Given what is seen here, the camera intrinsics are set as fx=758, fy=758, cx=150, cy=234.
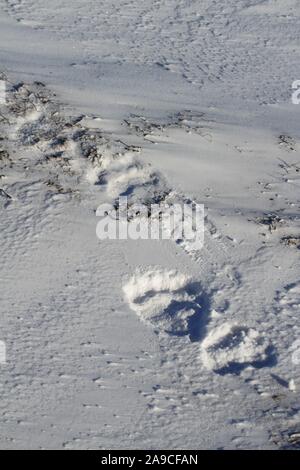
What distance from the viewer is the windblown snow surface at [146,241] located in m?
3.11

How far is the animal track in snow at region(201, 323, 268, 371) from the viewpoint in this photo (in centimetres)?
337

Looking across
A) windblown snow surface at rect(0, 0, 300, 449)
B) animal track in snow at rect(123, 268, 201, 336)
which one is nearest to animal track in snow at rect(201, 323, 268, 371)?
windblown snow surface at rect(0, 0, 300, 449)

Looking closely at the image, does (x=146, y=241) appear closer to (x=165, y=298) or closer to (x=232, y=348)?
(x=165, y=298)

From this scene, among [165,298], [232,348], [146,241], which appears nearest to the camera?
[232,348]

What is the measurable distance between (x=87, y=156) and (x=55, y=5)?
1.93 meters

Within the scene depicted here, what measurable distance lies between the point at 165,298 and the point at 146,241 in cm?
35

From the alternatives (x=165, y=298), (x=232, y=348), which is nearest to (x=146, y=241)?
(x=165, y=298)

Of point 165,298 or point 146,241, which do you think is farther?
point 146,241

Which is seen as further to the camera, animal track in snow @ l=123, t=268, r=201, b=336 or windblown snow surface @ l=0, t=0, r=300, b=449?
animal track in snow @ l=123, t=268, r=201, b=336

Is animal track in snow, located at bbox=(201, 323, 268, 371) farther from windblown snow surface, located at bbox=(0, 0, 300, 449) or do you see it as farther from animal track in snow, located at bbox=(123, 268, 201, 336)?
animal track in snow, located at bbox=(123, 268, 201, 336)

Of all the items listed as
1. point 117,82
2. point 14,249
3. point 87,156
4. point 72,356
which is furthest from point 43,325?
point 117,82

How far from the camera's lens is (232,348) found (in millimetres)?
3414

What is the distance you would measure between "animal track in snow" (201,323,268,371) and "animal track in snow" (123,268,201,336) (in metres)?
0.13
